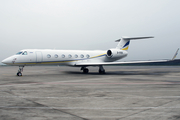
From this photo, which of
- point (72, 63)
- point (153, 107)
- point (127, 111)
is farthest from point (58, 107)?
point (72, 63)

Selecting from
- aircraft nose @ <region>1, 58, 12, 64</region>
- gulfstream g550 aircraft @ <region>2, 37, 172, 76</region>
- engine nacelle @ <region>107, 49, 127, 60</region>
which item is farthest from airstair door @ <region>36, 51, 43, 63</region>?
engine nacelle @ <region>107, 49, 127, 60</region>

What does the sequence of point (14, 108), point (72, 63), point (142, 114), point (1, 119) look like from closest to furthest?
point (1, 119), point (142, 114), point (14, 108), point (72, 63)

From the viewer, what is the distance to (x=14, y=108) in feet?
15.9

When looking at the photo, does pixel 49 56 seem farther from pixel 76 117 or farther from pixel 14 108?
pixel 76 117

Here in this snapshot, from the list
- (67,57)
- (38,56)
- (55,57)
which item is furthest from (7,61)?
(67,57)

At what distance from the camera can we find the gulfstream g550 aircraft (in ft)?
54.8

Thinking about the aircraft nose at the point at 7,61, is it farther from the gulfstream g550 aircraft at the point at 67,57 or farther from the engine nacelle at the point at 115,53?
the engine nacelle at the point at 115,53

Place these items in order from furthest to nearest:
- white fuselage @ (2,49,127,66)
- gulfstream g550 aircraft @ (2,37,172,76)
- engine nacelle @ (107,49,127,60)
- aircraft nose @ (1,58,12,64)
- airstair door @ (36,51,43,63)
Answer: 1. engine nacelle @ (107,49,127,60)
2. airstair door @ (36,51,43,63)
3. gulfstream g550 aircraft @ (2,37,172,76)
4. white fuselage @ (2,49,127,66)
5. aircraft nose @ (1,58,12,64)

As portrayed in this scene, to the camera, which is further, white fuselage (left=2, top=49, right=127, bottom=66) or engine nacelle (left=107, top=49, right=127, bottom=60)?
engine nacelle (left=107, top=49, right=127, bottom=60)

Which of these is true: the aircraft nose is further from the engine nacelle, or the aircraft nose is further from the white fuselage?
the engine nacelle

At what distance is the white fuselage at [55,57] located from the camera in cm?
1660

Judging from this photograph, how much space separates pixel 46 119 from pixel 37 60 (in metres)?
14.2

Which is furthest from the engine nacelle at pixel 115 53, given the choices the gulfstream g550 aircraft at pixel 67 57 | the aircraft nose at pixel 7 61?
the aircraft nose at pixel 7 61

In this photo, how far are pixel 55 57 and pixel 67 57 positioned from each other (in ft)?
4.79
